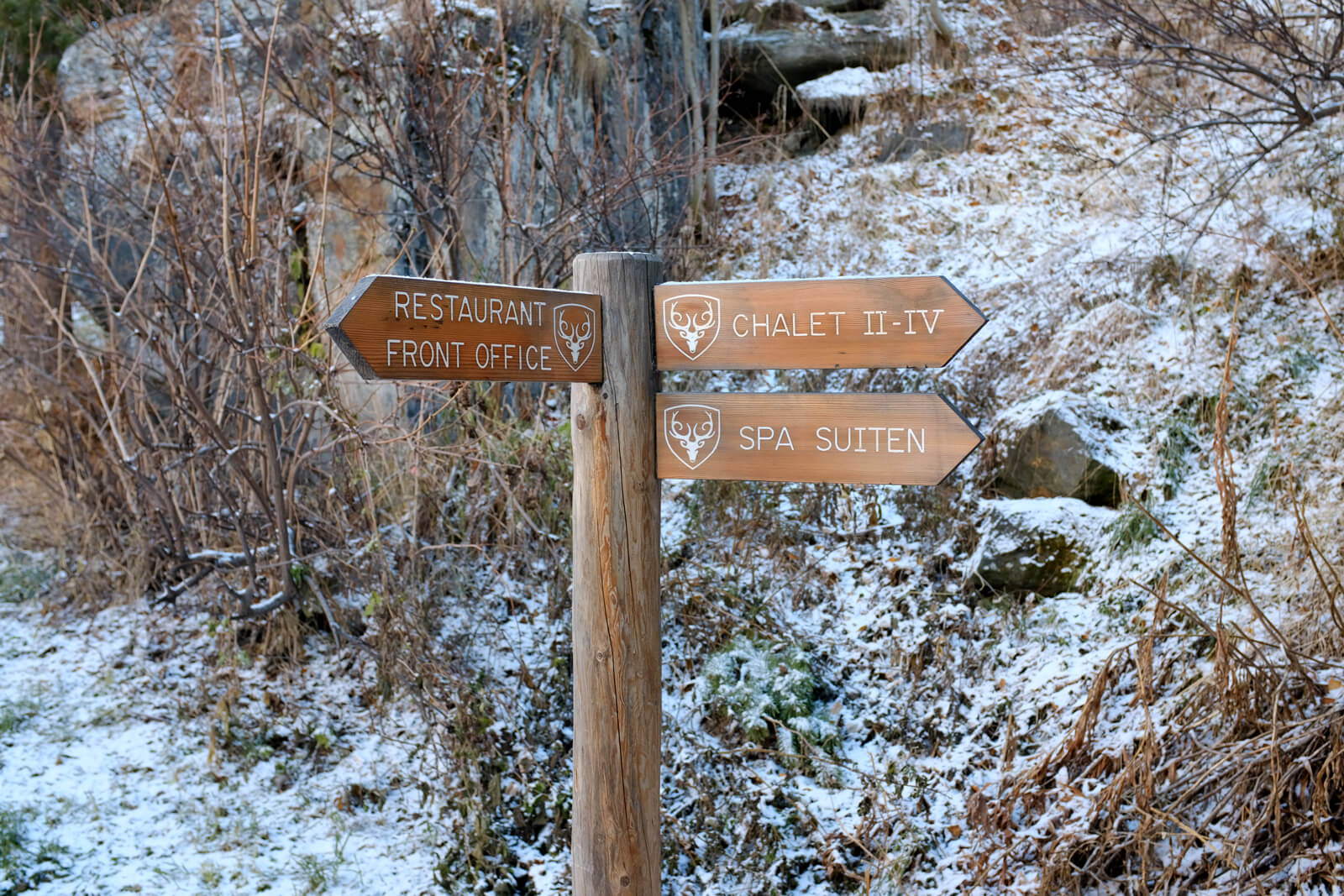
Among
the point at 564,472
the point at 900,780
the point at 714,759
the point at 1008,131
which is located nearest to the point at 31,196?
the point at 564,472

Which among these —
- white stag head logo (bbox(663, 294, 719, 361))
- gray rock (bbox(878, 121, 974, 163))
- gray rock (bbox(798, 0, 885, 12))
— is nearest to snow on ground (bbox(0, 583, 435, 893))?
white stag head logo (bbox(663, 294, 719, 361))

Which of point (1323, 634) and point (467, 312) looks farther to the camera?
point (1323, 634)

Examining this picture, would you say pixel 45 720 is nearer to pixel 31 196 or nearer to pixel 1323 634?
pixel 31 196

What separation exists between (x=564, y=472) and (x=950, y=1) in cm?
831

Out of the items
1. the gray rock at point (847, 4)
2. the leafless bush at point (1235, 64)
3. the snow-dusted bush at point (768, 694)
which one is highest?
the gray rock at point (847, 4)

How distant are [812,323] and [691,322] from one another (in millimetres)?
328

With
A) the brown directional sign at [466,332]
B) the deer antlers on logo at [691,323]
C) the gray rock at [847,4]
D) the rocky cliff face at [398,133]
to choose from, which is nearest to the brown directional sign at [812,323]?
the deer antlers on logo at [691,323]

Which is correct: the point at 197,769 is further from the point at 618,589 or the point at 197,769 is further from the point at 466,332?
the point at 466,332

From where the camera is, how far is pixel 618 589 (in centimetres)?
264

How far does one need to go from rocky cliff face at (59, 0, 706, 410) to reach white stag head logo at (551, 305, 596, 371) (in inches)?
95.0

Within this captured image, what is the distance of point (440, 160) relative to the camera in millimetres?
5168

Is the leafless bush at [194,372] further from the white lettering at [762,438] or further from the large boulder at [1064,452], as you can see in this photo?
the large boulder at [1064,452]

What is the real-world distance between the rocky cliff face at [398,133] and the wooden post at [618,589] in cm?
246

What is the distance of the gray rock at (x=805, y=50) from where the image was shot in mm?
9836
